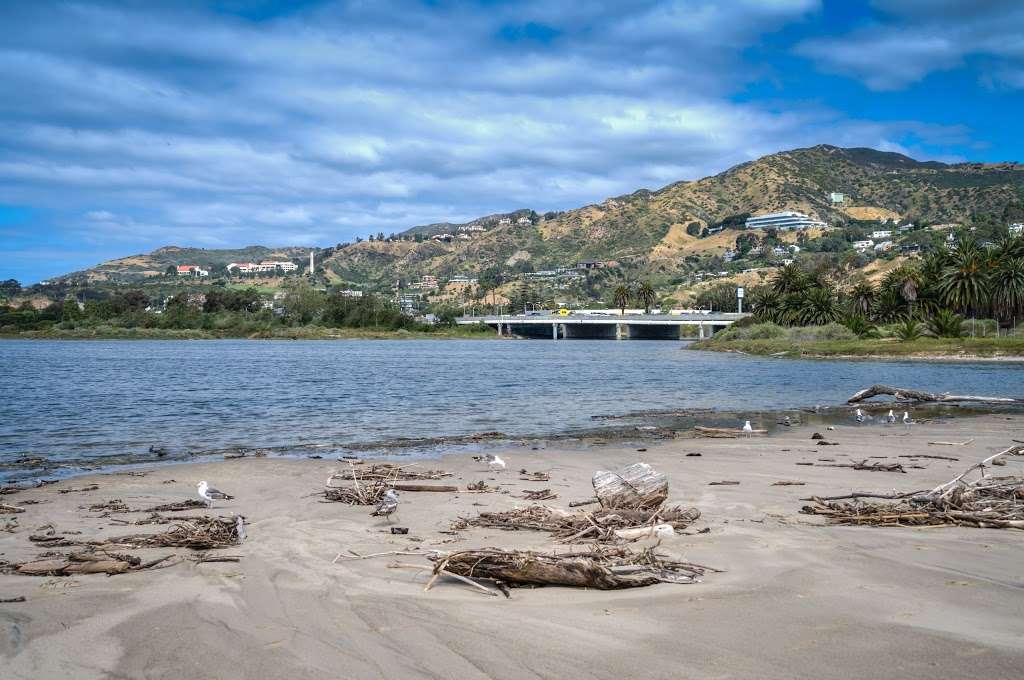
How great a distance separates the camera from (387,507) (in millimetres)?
12195

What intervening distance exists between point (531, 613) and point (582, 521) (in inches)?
125

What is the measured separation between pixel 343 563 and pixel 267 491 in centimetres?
610

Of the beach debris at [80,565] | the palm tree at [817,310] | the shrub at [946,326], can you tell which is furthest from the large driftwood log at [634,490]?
the palm tree at [817,310]

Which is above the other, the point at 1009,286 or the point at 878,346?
the point at 1009,286

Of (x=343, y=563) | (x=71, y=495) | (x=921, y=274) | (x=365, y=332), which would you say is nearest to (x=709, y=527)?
(x=343, y=563)

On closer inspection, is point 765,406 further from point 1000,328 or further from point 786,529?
point 1000,328

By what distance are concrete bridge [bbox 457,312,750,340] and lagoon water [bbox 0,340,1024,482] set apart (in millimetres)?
101368

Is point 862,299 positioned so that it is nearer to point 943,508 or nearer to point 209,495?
point 943,508

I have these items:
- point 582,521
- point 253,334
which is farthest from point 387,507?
point 253,334

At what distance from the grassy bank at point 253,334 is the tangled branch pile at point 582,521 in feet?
511

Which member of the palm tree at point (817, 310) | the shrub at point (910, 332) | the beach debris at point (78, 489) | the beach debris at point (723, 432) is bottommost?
the beach debris at point (723, 432)

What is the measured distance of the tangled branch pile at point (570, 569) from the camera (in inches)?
315

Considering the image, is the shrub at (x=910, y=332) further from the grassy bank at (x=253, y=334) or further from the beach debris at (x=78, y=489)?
the grassy bank at (x=253, y=334)

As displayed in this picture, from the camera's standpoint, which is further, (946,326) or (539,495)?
(946,326)
